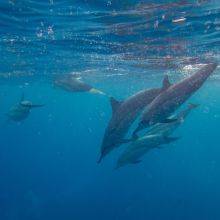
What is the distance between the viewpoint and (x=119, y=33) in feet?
62.7

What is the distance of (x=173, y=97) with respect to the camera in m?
7.86

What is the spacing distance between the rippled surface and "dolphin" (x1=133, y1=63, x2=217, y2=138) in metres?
7.01

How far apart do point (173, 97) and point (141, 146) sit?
9.25 metres

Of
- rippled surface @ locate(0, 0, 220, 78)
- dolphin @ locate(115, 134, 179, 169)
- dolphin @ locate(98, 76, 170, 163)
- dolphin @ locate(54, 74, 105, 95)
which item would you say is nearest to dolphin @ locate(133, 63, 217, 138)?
dolphin @ locate(98, 76, 170, 163)

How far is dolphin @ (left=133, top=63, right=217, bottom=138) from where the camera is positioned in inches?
306

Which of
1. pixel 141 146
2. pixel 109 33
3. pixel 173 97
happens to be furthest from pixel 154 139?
pixel 173 97

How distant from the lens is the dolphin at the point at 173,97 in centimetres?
778

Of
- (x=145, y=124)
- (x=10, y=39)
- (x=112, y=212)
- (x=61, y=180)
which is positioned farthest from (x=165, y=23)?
(x=61, y=180)

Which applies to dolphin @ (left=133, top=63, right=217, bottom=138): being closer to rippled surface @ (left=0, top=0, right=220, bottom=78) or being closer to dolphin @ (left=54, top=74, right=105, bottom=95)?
rippled surface @ (left=0, top=0, right=220, bottom=78)

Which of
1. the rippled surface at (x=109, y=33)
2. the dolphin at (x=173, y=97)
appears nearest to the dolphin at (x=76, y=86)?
the rippled surface at (x=109, y=33)

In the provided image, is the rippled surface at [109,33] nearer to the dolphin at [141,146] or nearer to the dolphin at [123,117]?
the dolphin at [141,146]

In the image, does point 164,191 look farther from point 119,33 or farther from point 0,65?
point 119,33

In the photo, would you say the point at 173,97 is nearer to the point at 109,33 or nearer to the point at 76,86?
the point at 76,86

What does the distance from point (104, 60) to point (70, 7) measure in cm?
1366
